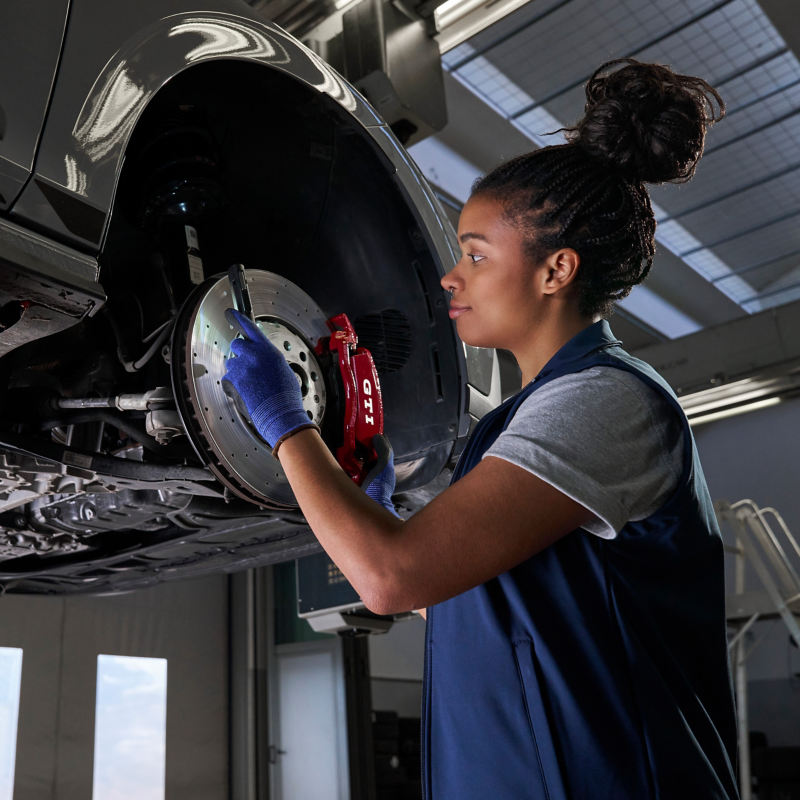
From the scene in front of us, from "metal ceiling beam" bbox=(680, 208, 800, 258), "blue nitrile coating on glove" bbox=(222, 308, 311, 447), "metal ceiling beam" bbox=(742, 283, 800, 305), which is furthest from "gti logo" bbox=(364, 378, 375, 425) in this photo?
"metal ceiling beam" bbox=(742, 283, 800, 305)

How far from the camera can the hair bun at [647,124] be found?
3.09 feet

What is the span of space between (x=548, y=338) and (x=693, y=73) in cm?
386

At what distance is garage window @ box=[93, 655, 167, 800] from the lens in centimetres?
531

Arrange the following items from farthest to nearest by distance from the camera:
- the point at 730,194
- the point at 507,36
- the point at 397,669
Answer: the point at 397,669 < the point at 730,194 < the point at 507,36

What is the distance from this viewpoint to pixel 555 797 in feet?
2.28

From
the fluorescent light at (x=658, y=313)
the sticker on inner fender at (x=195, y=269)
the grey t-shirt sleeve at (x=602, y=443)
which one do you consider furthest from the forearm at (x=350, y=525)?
the fluorescent light at (x=658, y=313)

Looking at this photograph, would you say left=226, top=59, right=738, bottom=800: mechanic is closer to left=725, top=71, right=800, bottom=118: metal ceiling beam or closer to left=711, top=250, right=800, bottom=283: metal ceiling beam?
left=725, top=71, right=800, bottom=118: metal ceiling beam

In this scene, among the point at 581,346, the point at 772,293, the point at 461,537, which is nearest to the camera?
the point at 461,537

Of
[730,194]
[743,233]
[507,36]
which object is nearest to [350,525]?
[507,36]

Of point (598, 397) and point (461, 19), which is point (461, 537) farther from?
point (461, 19)

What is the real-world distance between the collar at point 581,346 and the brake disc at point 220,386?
0.37 meters

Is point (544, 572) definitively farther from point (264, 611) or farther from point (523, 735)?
point (264, 611)

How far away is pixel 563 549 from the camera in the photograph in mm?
768

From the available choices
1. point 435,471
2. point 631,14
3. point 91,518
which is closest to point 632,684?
point 435,471
